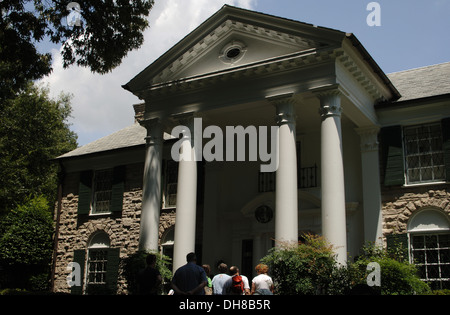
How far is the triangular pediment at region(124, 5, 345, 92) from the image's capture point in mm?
14055

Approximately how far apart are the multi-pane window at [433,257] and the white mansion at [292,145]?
0.03 m

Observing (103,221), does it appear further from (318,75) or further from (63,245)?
(318,75)

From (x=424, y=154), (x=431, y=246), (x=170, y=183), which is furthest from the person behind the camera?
(x=170, y=183)

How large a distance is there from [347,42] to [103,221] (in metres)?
12.8

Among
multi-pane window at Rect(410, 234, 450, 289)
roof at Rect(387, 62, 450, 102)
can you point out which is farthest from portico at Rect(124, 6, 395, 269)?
multi-pane window at Rect(410, 234, 450, 289)

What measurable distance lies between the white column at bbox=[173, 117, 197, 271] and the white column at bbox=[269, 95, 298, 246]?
9.76 ft

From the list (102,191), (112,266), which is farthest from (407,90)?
(102,191)

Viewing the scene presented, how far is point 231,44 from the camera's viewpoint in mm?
15586

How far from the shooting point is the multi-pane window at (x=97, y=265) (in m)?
20.6

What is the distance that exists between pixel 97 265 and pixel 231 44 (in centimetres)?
1109

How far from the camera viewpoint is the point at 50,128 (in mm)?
32969

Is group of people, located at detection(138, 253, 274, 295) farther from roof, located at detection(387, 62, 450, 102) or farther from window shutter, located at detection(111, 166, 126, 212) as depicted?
window shutter, located at detection(111, 166, 126, 212)

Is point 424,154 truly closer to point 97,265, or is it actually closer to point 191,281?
point 191,281

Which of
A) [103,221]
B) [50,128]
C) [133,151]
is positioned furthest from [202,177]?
[50,128]
